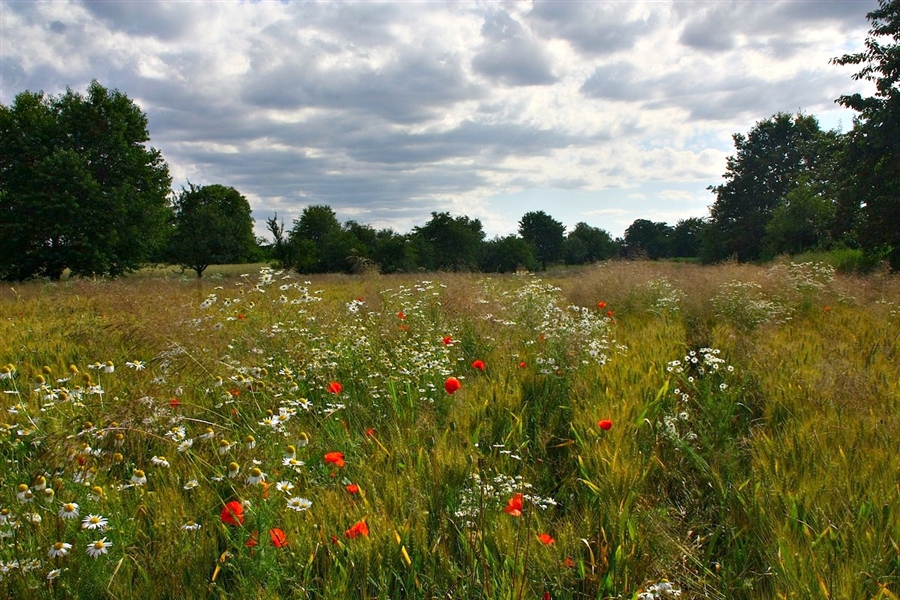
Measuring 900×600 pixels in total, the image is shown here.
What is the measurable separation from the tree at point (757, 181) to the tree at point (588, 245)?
1672 inches

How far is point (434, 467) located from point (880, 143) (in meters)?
18.0

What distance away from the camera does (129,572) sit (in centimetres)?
193

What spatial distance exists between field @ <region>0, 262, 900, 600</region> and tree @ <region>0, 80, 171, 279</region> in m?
19.7

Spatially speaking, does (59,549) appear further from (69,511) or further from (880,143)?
(880,143)

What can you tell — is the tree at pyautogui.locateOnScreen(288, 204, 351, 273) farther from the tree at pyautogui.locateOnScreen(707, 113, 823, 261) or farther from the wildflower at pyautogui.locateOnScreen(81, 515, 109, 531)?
the wildflower at pyautogui.locateOnScreen(81, 515, 109, 531)

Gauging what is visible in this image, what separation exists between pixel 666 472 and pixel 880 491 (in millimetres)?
922

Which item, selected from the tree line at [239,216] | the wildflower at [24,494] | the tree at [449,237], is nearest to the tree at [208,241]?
the tree line at [239,216]

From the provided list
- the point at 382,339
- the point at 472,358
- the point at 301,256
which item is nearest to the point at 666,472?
the point at 472,358

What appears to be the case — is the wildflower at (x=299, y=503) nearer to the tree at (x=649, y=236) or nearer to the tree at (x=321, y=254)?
the tree at (x=321, y=254)

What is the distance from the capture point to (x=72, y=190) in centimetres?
2111

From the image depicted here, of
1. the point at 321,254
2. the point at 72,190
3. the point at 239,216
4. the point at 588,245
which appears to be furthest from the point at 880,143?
the point at 588,245

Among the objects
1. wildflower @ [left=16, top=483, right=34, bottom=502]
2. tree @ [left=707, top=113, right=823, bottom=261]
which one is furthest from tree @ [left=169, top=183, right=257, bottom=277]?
wildflower @ [left=16, top=483, right=34, bottom=502]

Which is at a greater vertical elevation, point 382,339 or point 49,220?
point 49,220

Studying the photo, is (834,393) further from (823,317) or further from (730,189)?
(730,189)
